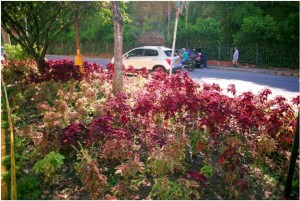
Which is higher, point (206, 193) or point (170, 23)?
point (170, 23)

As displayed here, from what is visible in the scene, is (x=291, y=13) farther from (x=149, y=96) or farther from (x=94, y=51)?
(x=94, y=51)

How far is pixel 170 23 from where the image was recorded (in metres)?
28.0

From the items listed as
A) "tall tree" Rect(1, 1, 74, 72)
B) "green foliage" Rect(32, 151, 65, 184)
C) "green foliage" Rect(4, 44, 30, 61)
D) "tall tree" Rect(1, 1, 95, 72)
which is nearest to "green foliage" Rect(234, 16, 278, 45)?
"tall tree" Rect(1, 1, 95, 72)

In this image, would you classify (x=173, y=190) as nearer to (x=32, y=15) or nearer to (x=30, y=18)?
(x=32, y=15)

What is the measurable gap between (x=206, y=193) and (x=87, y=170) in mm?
1643

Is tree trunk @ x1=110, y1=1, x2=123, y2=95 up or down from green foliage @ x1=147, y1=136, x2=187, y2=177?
Result: up

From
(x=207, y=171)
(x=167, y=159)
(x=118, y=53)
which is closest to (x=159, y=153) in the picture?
(x=167, y=159)

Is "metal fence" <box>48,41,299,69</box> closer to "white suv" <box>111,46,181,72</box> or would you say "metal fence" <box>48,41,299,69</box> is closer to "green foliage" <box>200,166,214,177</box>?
"white suv" <box>111,46,181,72</box>

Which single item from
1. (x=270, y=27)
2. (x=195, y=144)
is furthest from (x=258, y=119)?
(x=270, y=27)

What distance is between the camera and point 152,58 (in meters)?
14.4

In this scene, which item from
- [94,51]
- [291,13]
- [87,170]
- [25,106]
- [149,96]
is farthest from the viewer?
[94,51]

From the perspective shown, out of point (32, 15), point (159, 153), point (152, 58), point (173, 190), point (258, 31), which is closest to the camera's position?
point (173, 190)

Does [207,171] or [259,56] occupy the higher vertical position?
[259,56]

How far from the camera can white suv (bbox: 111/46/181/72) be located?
46.4 feet
